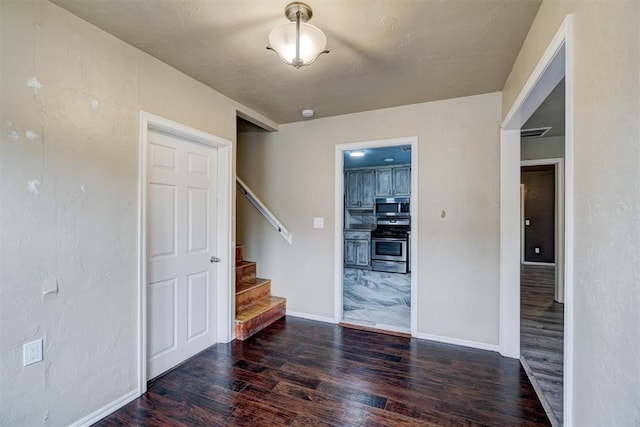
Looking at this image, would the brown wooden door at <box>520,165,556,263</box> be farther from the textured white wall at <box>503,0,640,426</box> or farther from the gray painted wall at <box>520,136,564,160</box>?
the textured white wall at <box>503,0,640,426</box>

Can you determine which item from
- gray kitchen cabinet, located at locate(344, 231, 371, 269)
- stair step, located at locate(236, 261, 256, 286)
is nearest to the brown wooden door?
gray kitchen cabinet, located at locate(344, 231, 371, 269)

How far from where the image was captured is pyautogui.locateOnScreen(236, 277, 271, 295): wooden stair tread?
346cm

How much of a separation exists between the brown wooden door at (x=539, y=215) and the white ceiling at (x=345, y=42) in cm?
589

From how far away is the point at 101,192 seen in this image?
1890 mm

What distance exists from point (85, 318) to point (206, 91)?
1.99 metres

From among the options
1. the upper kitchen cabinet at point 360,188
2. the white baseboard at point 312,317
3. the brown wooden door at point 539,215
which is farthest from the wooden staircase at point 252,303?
the brown wooden door at point 539,215

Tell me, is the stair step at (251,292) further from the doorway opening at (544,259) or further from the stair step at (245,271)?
the doorway opening at (544,259)

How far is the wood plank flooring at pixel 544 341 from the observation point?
2139mm

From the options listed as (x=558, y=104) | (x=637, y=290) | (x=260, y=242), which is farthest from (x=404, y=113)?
(x=637, y=290)

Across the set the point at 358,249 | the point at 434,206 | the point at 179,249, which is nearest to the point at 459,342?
the point at 434,206

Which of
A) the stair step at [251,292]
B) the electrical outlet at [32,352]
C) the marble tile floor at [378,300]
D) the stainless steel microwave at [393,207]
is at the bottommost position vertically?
the marble tile floor at [378,300]

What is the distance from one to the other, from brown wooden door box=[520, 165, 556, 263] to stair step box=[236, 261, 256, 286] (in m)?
6.78

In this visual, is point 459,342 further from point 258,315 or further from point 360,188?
point 360,188

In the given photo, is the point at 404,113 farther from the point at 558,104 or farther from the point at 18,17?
the point at 18,17
